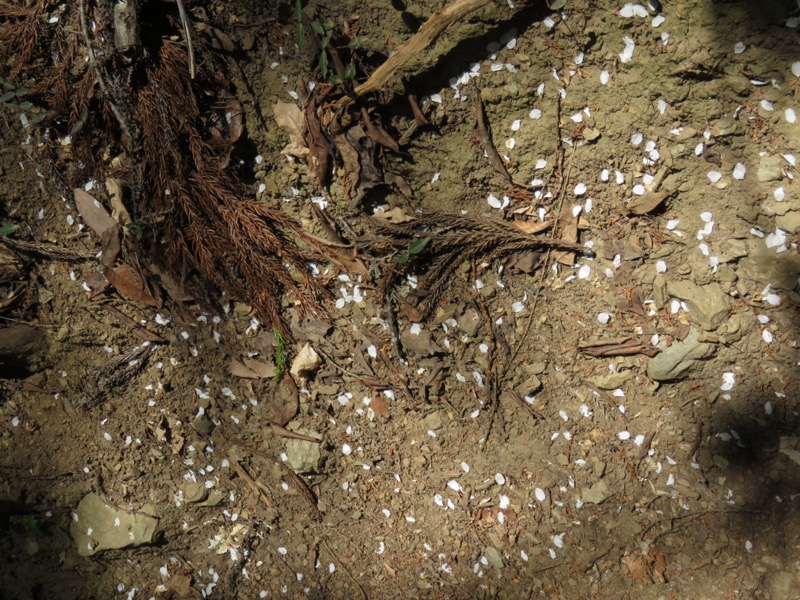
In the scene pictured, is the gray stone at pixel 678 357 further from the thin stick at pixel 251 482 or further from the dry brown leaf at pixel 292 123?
the thin stick at pixel 251 482

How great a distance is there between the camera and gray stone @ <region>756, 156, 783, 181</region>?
1787mm

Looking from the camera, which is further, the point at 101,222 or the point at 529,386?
the point at 101,222

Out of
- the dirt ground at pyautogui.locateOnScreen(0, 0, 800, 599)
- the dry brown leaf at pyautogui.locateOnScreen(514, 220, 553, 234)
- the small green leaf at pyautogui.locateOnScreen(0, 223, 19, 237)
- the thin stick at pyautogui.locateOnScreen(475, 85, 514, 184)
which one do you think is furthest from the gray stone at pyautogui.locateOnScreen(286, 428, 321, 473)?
the small green leaf at pyautogui.locateOnScreen(0, 223, 19, 237)

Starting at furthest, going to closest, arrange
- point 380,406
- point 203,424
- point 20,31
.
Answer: point 203,424
point 380,406
point 20,31

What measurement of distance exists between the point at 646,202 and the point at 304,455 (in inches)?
62.5

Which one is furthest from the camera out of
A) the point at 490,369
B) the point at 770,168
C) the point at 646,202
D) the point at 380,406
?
the point at 380,406

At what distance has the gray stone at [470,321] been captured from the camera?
2113mm

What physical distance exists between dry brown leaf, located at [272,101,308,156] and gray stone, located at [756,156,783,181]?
1532 mm

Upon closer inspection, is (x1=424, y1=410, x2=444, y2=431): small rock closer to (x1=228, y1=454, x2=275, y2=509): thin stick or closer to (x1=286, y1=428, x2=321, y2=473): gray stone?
(x1=286, y1=428, x2=321, y2=473): gray stone

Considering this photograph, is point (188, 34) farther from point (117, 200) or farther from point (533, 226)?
point (533, 226)

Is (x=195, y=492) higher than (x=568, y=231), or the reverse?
(x=568, y=231)

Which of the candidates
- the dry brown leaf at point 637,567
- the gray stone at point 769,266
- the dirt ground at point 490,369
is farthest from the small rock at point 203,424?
the gray stone at point 769,266

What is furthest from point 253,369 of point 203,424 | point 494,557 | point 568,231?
point 568,231

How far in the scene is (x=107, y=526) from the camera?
2.41 meters
